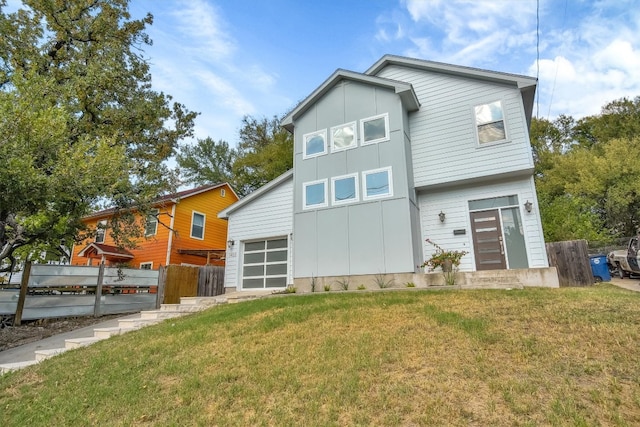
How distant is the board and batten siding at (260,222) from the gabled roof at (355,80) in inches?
98.2

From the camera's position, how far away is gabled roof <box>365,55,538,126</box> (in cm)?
1008

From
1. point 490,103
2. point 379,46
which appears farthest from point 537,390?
point 379,46

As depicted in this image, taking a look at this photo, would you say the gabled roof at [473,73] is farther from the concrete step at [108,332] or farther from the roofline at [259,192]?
the concrete step at [108,332]

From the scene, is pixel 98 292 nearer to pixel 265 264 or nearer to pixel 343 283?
pixel 265 264

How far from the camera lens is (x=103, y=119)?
14.0 m

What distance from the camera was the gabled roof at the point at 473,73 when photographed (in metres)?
10.1

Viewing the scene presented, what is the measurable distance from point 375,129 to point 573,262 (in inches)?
290

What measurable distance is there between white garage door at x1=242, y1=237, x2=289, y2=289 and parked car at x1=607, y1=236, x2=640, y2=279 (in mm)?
13465

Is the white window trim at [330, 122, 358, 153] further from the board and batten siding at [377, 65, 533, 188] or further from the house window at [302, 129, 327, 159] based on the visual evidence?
the board and batten siding at [377, 65, 533, 188]

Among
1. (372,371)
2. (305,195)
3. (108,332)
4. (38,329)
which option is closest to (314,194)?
(305,195)

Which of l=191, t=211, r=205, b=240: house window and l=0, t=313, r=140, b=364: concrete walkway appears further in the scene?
l=191, t=211, r=205, b=240: house window

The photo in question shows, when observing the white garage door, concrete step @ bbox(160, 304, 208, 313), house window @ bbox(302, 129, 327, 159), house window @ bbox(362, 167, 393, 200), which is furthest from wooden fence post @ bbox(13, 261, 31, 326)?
house window @ bbox(362, 167, 393, 200)

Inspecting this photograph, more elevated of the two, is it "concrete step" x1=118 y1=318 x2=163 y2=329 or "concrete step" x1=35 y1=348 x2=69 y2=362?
"concrete step" x1=118 y1=318 x2=163 y2=329

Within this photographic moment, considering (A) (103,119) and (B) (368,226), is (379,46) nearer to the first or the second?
(B) (368,226)
